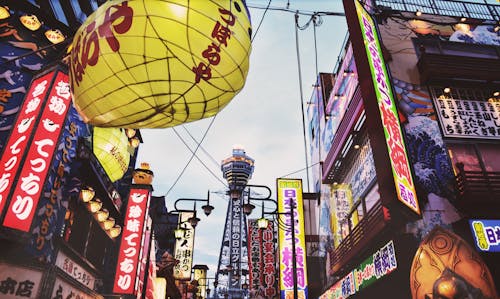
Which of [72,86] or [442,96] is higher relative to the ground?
[442,96]

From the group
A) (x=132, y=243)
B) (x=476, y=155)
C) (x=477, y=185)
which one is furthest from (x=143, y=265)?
(x=476, y=155)

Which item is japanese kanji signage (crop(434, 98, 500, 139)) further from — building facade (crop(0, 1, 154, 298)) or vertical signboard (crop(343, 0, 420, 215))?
building facade (crop(0, 1, 154, 298))

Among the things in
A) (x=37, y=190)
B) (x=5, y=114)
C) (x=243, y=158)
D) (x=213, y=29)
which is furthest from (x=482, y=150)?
(x=243, y=158)

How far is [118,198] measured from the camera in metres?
16.6

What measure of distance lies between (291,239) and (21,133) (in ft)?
46.9

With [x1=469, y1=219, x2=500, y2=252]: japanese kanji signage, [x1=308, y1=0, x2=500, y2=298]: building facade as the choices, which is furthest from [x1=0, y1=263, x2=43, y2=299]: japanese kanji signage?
[x1=469, y1=219, x2=500, y2=252]: japanese kanji signage

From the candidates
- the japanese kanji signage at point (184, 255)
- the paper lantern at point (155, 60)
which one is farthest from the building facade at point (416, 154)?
the japanese kanji signage at point (184, 255)

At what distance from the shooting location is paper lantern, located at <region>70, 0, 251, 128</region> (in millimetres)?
3328

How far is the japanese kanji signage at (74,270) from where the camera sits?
1096 centimetres

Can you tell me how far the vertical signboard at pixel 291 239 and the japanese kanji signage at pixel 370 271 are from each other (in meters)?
2.48

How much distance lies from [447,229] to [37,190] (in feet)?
39.2

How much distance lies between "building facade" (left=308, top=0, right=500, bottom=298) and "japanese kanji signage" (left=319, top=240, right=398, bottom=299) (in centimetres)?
4

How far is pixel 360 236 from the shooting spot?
1346cm

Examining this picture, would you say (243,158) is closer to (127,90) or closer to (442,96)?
(442,96)
